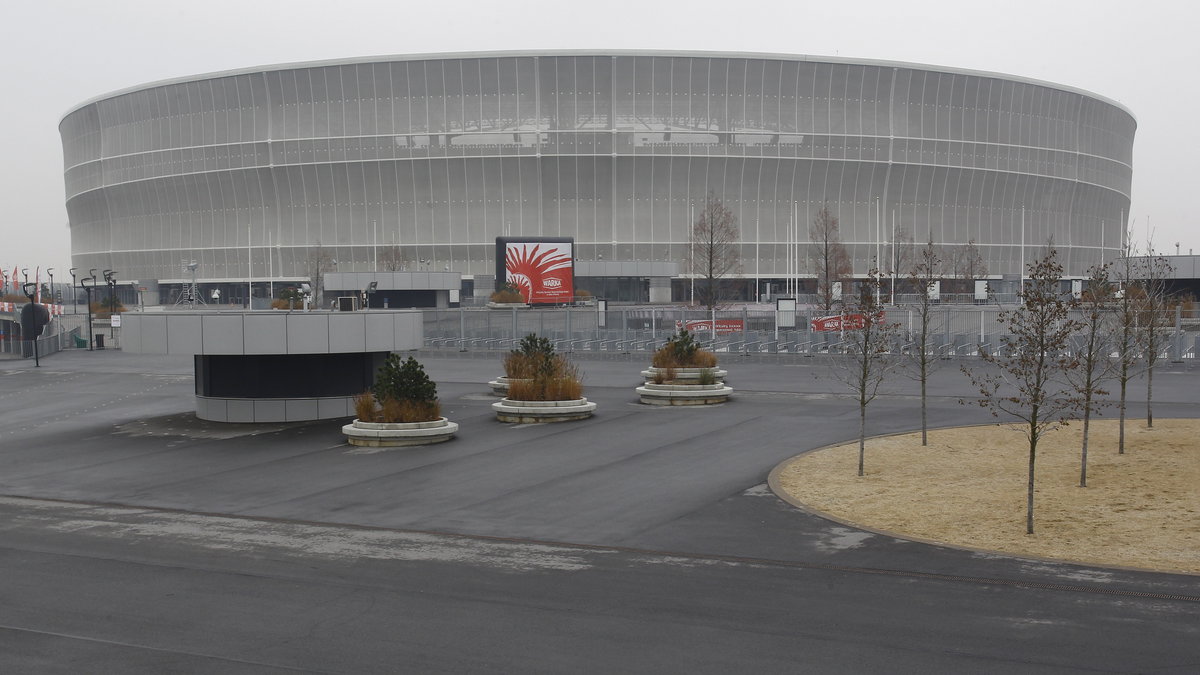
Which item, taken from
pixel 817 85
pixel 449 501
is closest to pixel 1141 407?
pixel 449 501

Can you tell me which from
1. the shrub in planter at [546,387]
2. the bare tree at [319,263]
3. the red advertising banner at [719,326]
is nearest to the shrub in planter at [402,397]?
the shrub in planter at [546,387]

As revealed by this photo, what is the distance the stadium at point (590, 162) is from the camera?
321 feet

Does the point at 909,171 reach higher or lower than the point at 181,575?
higher

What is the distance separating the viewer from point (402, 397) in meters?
24.0

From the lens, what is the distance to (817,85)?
99.7m

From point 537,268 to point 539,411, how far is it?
4424 centimetres

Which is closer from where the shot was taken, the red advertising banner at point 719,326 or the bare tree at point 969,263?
the red advertising banner at point 719,326

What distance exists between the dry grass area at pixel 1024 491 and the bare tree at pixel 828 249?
7213 cm

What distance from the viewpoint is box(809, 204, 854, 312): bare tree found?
310ft

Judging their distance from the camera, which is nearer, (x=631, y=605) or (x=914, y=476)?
(x=631, y=605)

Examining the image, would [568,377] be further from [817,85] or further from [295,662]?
[817,85]

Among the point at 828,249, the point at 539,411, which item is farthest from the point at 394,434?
the point at 828,249

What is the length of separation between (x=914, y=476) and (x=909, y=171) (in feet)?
297

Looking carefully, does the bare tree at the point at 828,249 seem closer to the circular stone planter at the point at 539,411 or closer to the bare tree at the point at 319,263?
the bare tree at the point at 319,263
